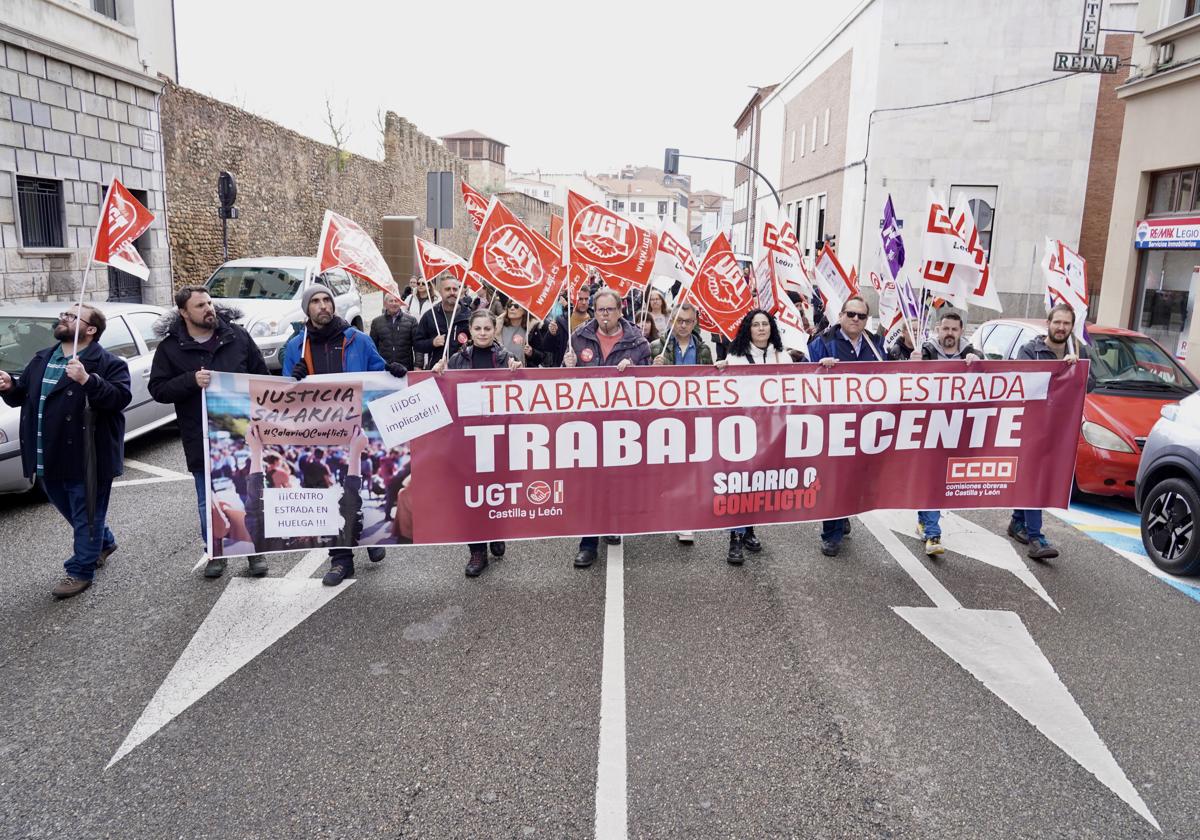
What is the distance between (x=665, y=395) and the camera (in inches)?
221

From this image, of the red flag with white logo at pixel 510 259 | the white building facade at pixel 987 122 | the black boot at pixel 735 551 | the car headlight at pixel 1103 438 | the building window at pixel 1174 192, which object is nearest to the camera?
the black boot at pixel 735 551

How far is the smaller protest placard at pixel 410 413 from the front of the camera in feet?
17.5

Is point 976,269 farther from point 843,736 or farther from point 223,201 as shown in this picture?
point 223,201

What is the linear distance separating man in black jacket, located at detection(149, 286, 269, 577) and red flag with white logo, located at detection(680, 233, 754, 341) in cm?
346

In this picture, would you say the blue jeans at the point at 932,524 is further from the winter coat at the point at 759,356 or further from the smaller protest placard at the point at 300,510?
the smaller protest placard at the point at 300,510

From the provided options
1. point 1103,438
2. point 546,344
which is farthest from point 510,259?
point 1103,438

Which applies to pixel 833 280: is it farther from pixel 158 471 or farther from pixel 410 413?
pixel 158 471

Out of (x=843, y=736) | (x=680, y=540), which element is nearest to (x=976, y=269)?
(x=680, y=540)

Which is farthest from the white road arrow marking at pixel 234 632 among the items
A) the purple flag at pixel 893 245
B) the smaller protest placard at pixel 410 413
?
the purple flag at pixel 893 245

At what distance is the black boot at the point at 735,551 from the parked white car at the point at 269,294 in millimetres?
7992

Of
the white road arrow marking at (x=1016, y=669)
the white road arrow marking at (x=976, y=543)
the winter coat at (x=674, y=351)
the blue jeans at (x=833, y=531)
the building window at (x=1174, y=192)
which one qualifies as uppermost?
the building window at (x=1174, y=192)

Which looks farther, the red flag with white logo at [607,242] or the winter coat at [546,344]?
the winter coat at [546,344]

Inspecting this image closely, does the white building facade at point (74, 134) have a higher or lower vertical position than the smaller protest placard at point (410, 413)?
higher

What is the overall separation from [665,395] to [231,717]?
3.07 m
